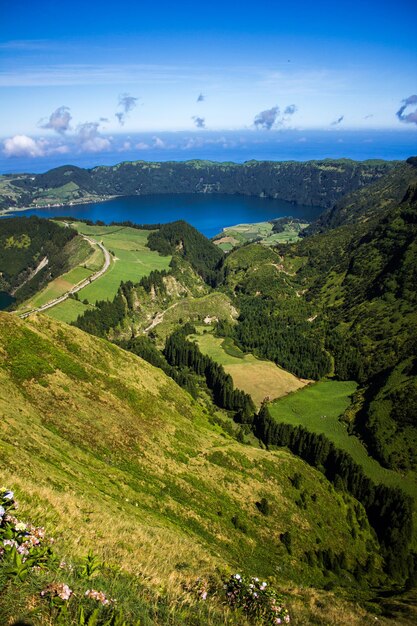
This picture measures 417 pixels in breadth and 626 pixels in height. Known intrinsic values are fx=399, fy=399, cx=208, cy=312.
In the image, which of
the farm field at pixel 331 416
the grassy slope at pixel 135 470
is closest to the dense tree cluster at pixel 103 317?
the grassy slope at pixel 135 470

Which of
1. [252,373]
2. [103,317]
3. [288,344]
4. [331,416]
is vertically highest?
[103,317]

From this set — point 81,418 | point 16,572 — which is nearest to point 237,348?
point 81,418

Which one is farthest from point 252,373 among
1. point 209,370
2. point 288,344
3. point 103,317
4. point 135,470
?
point 135,470

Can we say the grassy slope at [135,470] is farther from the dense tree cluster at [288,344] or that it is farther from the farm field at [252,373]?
the dense tree cluster at [288,344]

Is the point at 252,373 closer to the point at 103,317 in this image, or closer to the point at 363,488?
the point at 363,488

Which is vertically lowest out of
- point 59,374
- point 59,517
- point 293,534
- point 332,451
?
point 332,451

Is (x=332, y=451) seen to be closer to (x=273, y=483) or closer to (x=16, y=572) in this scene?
(x=273, y=483)
